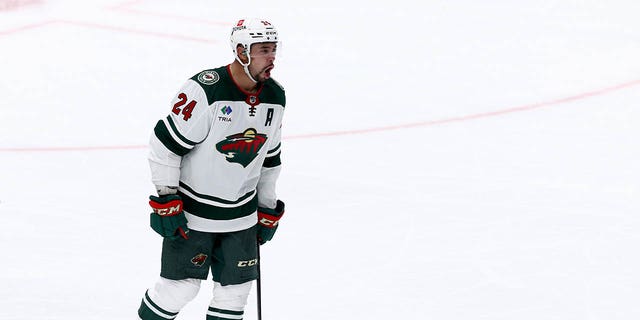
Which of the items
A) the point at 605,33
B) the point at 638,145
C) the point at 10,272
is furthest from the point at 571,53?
the point at 10,272

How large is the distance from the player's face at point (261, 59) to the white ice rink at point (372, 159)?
50.3 inches

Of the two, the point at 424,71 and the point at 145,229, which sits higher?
the point at 145,229

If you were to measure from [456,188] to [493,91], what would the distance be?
2.21 metres

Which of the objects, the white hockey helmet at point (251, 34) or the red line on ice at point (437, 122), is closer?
the white hockey helmet at point (251, 34)

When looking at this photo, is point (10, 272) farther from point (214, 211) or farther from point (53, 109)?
point (53, 109)

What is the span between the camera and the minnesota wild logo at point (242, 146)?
3.65 m

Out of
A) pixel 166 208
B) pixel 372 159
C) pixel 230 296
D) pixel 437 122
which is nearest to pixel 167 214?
pixel 166 208

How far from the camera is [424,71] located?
28.6 feet

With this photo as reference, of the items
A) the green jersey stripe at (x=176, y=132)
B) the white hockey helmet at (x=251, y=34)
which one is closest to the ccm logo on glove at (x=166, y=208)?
the green jersey stripe at (x=176, y=132)

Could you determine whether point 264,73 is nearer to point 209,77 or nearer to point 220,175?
point 209,77

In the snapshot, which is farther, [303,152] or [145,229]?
[303,152]

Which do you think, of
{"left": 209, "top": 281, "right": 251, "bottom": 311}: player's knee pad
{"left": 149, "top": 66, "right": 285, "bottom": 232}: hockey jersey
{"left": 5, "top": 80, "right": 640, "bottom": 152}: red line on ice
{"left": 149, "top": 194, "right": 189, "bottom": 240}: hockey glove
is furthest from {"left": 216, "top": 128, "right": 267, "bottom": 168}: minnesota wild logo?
{"left": 5, "top": 80, "right": 640, "bottom": 152}: red line on ice

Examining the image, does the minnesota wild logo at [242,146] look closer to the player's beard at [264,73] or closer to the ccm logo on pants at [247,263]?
→ the player's beard at [264,73]

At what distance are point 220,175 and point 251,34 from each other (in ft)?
1.56
